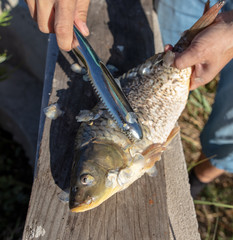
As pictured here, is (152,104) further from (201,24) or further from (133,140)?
(201,24)

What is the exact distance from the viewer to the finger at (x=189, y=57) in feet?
5.78

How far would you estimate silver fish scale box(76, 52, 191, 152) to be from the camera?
5.08ft

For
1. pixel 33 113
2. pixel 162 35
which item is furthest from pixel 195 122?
pixel 33 113

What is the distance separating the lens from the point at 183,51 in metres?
1.85

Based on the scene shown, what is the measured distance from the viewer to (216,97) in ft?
8.57

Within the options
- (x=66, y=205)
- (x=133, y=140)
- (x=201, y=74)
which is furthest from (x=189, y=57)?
(x=66, y=205)

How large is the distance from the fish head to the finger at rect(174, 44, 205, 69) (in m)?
0.89

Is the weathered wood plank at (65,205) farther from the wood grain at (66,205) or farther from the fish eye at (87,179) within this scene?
the fish eye at (87,179)

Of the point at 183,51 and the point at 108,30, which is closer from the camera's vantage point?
the point at 183,51

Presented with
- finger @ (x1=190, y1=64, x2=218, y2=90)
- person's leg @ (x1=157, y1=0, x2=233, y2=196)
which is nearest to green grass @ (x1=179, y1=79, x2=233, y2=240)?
person's leg @ (x1=157, y1=0, x2=233, y2=196)

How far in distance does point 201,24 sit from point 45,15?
4.05ft

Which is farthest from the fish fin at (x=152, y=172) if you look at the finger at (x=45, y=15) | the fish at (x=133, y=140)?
the finger at (x=45, y=15)

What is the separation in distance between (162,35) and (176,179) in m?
1.96

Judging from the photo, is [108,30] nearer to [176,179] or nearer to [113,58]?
[113,58]
